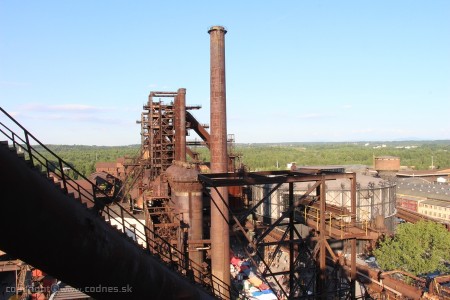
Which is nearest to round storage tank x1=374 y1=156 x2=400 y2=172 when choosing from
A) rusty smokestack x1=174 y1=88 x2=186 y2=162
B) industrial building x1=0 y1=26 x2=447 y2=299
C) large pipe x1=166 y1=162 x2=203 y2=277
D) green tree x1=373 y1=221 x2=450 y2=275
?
industrial building x1=0 y1=26 x2=447 y2=299

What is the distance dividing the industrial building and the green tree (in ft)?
5.20

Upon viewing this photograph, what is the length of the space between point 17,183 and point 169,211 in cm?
1456

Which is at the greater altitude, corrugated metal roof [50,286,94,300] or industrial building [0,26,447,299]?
industrial building [0,26,447,299]

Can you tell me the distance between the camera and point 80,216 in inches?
186

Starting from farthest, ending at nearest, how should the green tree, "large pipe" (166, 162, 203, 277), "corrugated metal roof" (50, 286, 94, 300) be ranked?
the green tree
"large pipe" (166, 162, 203, 277)
"corrugated metal roof" (50, 286, 94, 300)

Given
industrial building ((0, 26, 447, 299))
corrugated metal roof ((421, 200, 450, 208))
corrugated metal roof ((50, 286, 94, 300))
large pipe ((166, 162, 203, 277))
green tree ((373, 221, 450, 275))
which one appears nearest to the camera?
industrial building ((0, 26, 447, 299))

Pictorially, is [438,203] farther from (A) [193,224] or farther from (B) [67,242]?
(B) [67,242]

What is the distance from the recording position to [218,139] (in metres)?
14.2

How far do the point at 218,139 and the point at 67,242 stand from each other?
1008cm

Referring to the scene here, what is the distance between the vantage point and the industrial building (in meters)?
4.42

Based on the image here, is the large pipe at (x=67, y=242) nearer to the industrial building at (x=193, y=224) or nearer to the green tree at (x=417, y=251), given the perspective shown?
the industrial building at (x=193, y=224)

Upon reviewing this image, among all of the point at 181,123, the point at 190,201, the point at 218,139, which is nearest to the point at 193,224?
the point at 190,201

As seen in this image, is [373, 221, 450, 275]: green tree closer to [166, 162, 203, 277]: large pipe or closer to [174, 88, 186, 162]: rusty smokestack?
[166, 162, 203, 277]: large pipe

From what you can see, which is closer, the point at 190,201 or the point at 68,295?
the point at 68,295
